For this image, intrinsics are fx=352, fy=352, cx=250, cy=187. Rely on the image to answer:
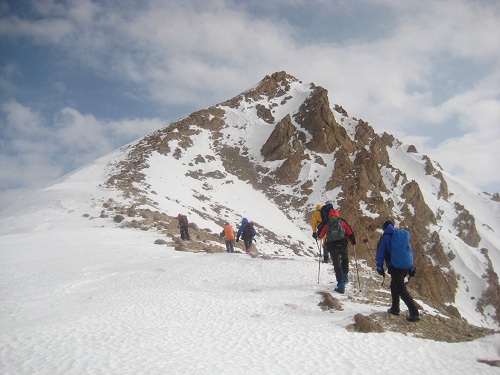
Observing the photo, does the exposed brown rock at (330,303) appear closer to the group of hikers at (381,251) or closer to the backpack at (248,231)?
the group of hikers at (381,251)

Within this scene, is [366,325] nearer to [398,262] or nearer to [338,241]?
[398,262]

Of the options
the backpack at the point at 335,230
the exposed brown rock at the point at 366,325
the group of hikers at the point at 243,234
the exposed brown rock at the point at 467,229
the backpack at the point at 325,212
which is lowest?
the exposed brown rock at the point at 366,325

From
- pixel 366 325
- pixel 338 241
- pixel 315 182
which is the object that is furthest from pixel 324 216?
pixel 315 182

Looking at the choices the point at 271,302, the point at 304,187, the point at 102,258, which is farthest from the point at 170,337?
the point at 304,187

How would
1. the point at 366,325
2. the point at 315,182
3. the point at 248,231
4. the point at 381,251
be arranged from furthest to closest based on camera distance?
the point at 315,182
the point at 248,231
the point at 381,251
the point at 366,325

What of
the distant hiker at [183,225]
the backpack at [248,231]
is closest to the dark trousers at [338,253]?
the backpack at [248,231]

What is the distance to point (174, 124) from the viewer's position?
2832 inches

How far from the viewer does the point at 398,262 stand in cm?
816

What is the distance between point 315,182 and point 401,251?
52792 mm

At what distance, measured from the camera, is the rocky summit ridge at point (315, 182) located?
44125mm

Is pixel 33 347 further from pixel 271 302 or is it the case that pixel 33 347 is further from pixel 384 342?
pixel 384 342

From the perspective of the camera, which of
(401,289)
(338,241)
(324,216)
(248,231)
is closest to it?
(401,289)

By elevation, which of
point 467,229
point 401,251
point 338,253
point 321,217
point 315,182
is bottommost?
point 338,253

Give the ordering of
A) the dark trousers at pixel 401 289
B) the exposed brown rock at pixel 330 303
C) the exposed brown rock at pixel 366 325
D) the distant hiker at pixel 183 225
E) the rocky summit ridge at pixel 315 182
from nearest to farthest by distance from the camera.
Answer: the exposed brown rock at pixel 366 325 → the dark trousers at pixel 401 289 → the exposed brown rock at pixel 330 303 → the distant hiker at pixel 183 225 → the rocky summit ridge at pixel 315 182
